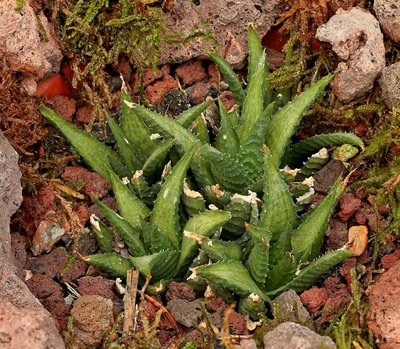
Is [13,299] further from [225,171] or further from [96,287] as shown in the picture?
[225,171]

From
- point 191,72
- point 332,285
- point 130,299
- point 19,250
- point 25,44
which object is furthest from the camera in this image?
point 191,72

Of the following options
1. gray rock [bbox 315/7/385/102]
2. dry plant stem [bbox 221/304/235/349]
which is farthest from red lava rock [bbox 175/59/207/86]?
dry plant stem [bbox 221/304/235/349]

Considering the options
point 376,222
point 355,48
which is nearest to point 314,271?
point 376,222

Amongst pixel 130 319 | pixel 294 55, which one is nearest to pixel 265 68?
pixel 294 55

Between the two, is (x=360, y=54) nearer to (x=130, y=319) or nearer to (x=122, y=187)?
(x=122, y=187)

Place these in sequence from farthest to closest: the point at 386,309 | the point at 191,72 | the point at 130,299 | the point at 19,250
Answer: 1. the point at 191,72
2. the point at 19,250
3. the point at 130,299
4. the point at 386,309

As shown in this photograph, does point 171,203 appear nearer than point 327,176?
Yes

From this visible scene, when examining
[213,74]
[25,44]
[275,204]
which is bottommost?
[275,204]
